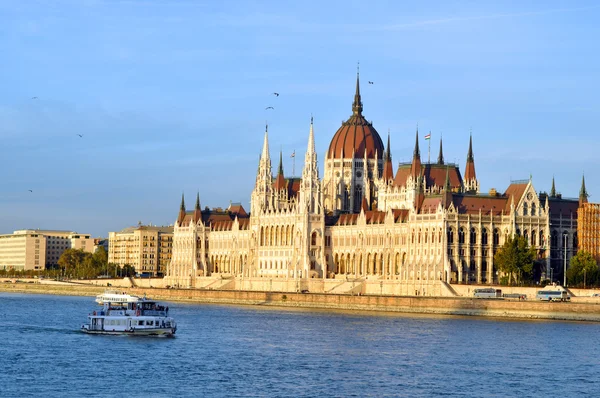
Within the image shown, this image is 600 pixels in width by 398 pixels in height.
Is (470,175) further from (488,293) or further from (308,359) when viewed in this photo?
(308,359)

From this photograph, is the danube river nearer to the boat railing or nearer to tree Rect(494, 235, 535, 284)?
the boat railing

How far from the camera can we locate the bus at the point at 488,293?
13450cm

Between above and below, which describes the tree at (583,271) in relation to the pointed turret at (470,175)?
below

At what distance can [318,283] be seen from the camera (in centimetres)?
17312

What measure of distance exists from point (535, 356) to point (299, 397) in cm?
2510

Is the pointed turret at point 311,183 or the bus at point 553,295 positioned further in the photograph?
the pointed turret at point 311,183

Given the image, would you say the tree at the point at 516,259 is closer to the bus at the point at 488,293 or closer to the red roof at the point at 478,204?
the red roof at the point at 478,204

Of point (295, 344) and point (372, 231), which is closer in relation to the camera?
point (295, 344)

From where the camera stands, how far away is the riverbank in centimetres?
11969

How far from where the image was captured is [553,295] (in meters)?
127

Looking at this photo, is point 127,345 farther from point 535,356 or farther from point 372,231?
point 372,231

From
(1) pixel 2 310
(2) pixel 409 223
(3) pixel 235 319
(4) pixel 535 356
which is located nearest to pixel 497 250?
(2) pixel 409 223

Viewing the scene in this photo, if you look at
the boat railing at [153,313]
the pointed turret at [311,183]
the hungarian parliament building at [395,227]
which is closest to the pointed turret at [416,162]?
the hungarian parliament building at [395,227]

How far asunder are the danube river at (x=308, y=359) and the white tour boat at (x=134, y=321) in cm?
170
